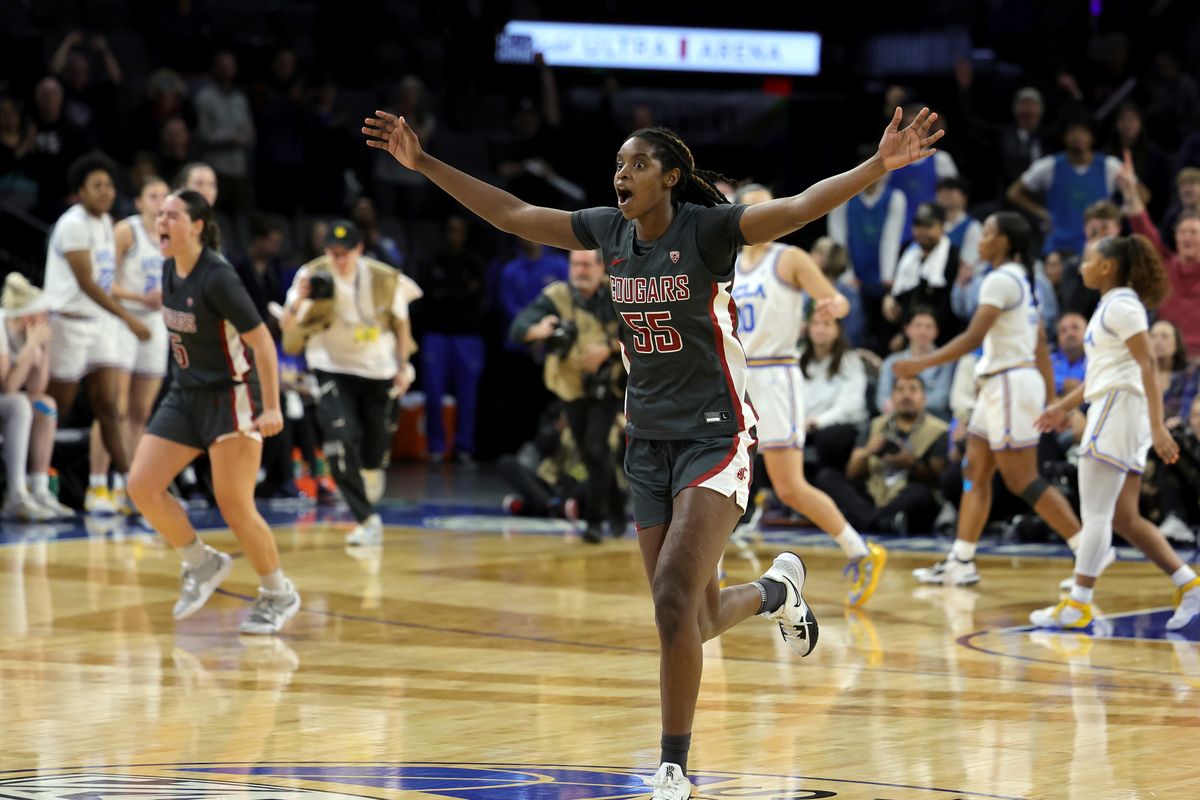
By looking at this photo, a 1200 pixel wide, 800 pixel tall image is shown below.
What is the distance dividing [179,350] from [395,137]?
2.59m

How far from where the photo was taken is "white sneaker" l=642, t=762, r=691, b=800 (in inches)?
186

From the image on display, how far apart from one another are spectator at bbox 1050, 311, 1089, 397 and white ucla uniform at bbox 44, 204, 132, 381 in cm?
664

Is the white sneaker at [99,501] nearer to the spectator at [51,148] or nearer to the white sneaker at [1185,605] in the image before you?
the spectator at [51,148]

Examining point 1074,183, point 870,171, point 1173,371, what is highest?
point 1074,183

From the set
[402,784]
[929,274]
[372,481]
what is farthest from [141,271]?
[402,784]

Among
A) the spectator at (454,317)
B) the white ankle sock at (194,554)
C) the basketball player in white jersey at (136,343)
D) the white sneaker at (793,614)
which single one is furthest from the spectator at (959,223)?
the white sneaker at (793,614)

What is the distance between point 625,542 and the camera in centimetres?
1173

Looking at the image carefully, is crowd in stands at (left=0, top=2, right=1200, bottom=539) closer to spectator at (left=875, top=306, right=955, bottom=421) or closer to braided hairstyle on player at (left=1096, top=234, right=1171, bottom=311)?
spectator at (left=875, top=306, right=955, bottom=421)

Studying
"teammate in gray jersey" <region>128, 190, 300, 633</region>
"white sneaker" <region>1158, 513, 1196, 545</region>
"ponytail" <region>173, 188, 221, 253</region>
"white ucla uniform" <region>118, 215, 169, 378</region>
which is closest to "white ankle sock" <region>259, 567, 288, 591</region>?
"teammate in gray jersey" <region>128, 190, 300, 633</region>

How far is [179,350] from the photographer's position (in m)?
7.89

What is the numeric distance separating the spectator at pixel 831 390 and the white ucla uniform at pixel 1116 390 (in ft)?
14.5

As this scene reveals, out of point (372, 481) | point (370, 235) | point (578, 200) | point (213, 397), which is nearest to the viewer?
point (213, 397)

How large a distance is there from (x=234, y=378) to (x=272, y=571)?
90 cm

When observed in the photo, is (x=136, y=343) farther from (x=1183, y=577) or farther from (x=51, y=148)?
(x=1183, y=577)
